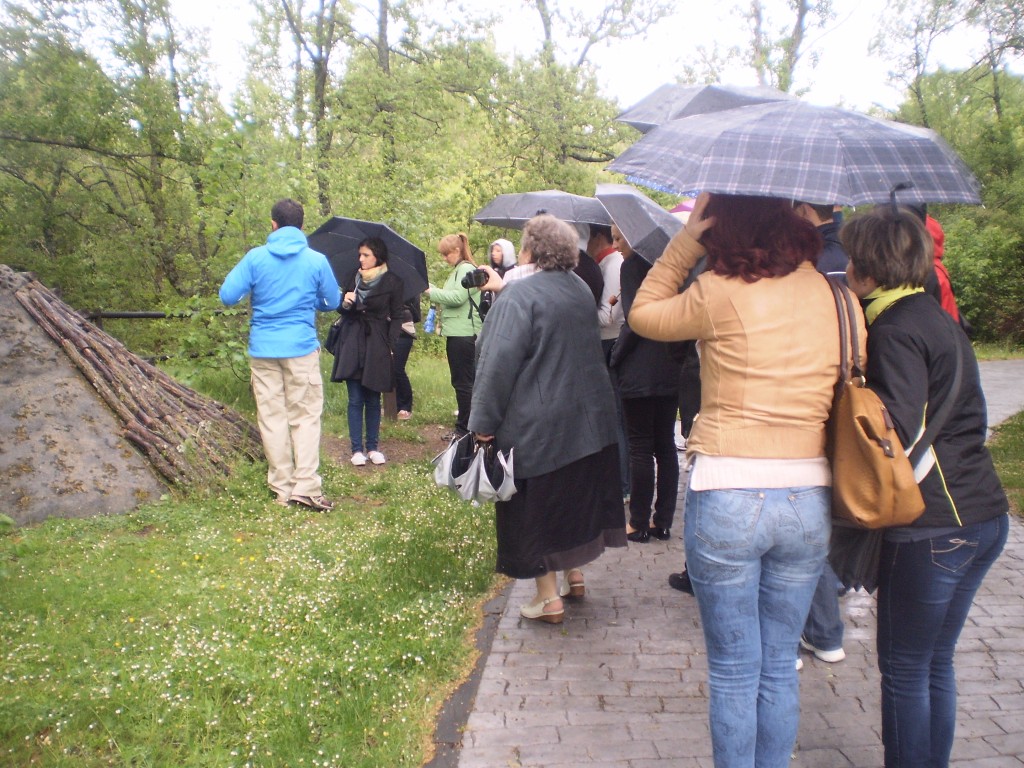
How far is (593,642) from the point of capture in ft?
14.4

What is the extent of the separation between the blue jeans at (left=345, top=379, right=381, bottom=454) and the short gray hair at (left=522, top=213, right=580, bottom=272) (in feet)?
12.7

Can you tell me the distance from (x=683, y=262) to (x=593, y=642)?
230 cm

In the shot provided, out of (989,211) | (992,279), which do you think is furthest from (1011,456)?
(989,211)

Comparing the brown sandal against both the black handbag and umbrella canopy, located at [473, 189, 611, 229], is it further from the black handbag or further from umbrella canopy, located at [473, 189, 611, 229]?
the black handbag

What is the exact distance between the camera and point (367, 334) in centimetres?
776

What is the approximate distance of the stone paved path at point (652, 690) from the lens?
334cm

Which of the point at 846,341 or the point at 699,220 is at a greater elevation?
the point at 699,220

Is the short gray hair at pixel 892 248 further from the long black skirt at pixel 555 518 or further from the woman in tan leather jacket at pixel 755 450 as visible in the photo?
the long black skirt at pixel 555 518

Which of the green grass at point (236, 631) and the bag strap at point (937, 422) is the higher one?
the bag strap at point (937, 422)

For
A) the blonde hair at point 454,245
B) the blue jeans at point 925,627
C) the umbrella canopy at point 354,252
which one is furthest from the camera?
the blonde hair at point 454,245

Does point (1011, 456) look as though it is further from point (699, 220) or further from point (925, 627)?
point (699, 220)

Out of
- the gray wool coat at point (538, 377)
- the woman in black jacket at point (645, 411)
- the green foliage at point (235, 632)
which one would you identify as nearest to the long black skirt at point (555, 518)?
the gray wool coat at point (538, 377)

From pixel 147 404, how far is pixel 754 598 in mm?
5147

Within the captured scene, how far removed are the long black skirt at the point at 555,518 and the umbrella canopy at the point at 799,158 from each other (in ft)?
6.13
